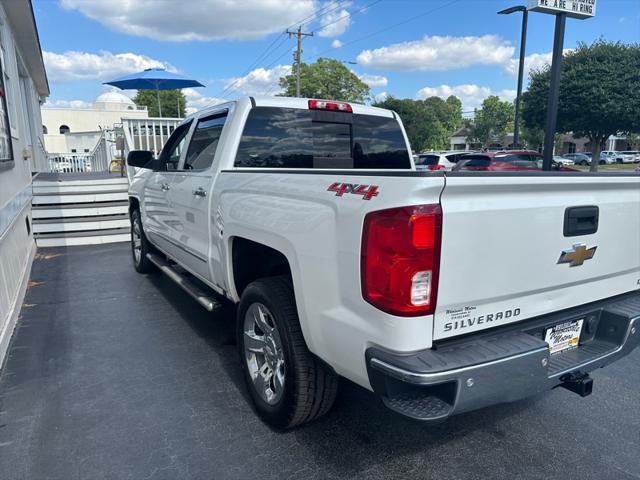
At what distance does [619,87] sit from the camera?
81.8 feet

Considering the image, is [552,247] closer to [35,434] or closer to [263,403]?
[263,403]

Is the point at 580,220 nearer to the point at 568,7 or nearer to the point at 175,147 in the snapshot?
the point at 175,147

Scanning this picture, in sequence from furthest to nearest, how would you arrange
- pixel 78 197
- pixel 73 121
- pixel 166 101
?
pixel 166 101, pixel 73 121, pixel 78 197

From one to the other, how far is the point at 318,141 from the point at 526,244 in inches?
91.5

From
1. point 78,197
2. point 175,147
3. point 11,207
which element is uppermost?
point 175,147

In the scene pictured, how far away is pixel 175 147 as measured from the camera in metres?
5.14

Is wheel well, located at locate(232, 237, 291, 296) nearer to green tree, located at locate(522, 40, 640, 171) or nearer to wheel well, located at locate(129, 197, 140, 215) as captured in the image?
wheel well, located at locate(129, 197, 140, 215)

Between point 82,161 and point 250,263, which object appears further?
point 82,161

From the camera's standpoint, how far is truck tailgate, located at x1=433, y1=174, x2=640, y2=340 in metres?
2.02

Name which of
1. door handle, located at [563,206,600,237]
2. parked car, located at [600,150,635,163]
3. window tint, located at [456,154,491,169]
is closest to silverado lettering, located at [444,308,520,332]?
door handle, located at [563,206,600,237]

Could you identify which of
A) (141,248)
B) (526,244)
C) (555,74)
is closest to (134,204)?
(141,248)

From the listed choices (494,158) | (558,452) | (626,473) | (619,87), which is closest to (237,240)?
(558,452)

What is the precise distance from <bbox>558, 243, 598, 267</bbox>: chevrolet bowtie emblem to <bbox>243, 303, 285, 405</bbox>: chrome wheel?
160 centimetres

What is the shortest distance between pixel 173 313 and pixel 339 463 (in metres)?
2.98
